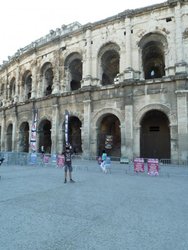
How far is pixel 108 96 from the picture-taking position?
1942 centimetres

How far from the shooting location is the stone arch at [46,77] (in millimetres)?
25027

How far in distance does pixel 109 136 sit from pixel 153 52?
29.9ft

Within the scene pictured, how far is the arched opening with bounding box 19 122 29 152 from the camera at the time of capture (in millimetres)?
26766

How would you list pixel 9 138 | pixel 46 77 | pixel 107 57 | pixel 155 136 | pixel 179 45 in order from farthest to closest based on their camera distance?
pixel 9 138
pixel 46 77
pixel 107 57
pixel 155 136
pixel 179 45

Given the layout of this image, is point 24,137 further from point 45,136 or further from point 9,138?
point 9,138

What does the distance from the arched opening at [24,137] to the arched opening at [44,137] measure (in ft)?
9.30

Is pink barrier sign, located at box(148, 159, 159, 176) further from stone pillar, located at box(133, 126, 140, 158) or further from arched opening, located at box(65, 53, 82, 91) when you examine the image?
arched opening, located at box(65, 53, 82, 91)

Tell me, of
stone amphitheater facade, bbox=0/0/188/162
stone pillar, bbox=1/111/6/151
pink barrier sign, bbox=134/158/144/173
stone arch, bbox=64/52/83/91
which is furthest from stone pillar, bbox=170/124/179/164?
stone pillar, bbox=1/111/6/151

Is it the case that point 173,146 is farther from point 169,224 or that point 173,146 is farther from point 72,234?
point 72,234

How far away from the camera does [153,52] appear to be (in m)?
21.6

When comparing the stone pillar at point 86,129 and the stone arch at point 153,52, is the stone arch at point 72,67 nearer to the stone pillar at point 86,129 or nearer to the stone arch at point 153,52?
the stone pillar at point 86,129

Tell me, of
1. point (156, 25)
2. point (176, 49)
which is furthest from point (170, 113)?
point (156, 25)

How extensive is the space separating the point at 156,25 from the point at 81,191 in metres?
16.4

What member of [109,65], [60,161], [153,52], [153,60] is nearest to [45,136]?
[60,161]
